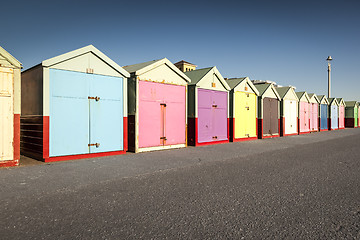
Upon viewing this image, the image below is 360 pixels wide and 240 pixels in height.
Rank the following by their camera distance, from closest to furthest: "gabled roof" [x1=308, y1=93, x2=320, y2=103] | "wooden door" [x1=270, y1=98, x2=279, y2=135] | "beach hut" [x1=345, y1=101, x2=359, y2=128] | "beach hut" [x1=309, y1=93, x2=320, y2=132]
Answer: "wooden door" [x1=270, y1=98, x2=279, y2=135] → "beach hut" [x1=309, y1=93, x2=320, y2=132] → "gabled roof" [x1=308, y1=93, x2=320, y2=103] → "beach hut" [x1=345, y1=101, x2=359, y2=128]

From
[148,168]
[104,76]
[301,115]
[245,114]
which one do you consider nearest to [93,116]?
[104,76]

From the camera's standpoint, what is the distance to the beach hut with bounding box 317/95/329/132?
27.5 m

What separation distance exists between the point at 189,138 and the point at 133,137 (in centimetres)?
376

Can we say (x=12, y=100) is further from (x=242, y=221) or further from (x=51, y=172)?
(x=242, y=221)

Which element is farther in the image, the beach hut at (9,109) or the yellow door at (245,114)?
the yellow door at (245,114)

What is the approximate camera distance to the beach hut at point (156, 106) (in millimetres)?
10773

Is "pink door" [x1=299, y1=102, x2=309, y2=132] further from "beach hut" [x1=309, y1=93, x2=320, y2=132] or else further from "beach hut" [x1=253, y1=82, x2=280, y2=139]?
"beach hut" [x1=253, y1=82, x2=280, y2=139]

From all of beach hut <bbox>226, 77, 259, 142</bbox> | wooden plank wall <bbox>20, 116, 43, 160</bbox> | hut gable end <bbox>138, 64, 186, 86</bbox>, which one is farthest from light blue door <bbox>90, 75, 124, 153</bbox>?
beach hut <bbox>226, 77, 259, 142</bbox>

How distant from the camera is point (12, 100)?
25.8ft

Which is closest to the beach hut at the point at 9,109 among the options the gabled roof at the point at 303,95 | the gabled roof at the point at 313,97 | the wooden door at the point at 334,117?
the gabled roof at the point at 303,95

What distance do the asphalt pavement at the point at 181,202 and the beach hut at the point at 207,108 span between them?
20.0 feet

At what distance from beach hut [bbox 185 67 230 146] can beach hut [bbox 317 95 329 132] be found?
17.3 meters

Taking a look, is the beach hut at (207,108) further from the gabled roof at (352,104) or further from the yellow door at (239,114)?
the gabled roof at (352,104)

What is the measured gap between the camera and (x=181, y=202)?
14.0ft
